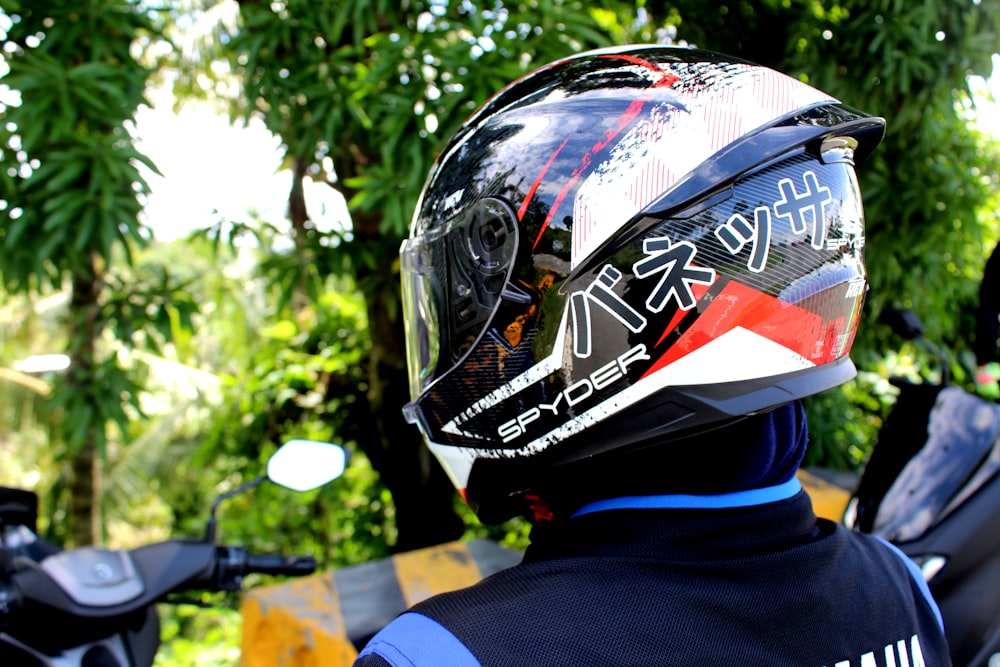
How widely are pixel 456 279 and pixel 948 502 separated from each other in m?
1.72

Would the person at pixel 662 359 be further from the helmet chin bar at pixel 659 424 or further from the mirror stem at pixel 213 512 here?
the mirror stem at pixel 213 512

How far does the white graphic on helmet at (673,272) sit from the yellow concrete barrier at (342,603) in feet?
5.16

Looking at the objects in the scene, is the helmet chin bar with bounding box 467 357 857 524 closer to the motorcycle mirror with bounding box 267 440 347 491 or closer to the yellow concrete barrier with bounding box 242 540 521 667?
the motorcycle mirror with bounding box 267 440 347 491

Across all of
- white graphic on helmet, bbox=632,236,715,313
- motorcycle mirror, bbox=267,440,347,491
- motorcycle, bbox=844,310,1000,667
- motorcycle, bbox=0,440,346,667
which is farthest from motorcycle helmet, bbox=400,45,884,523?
motorcycle, bbox=844,310,1000,667

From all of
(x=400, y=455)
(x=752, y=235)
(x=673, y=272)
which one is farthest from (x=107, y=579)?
(x=400, y=455)

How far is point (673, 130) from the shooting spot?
1.13m

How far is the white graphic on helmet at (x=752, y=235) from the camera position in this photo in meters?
1.08

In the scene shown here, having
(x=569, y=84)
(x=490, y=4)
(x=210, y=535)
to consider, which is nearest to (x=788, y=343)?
(x=569, y=84)

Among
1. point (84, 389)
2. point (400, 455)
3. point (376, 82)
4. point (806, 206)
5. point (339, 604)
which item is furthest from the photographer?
point (400, 455)

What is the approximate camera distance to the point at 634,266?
1.07 metres

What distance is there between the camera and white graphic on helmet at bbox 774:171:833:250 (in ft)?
3.67

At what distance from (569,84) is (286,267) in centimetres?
225

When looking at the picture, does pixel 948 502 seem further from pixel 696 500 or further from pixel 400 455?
pixel 400 455

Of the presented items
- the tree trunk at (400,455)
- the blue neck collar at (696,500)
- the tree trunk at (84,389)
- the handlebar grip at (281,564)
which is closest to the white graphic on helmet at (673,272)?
the blue neck collar at (696,500)
